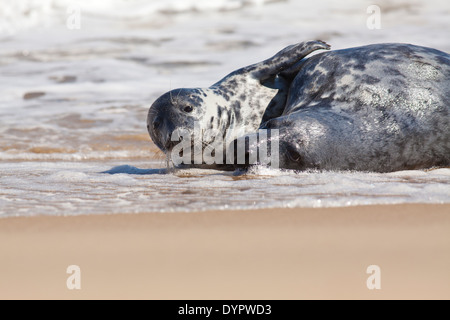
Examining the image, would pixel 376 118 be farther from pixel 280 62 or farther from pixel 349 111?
pixel 280 62

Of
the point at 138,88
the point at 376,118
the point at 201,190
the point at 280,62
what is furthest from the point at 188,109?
the point at 138,88

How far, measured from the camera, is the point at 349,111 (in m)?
4.19

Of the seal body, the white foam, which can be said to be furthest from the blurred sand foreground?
the seal body

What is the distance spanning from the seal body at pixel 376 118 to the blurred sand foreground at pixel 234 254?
1237 millimetres

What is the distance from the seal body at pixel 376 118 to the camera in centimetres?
399

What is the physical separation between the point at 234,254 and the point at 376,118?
2228 mm

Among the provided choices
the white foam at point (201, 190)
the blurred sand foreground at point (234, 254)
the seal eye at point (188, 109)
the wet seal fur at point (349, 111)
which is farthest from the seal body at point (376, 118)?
the blurred sand foreground at point (234, 254)

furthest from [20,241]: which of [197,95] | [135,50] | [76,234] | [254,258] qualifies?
[135,50]

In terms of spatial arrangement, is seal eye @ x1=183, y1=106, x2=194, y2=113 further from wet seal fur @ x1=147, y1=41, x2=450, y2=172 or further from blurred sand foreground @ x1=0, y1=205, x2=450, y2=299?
blurred sand foreground @ x1=0, y1=205, x2=450, y2=299

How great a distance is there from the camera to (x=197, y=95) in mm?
4578

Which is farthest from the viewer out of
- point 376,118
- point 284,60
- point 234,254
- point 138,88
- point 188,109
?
point 138,88

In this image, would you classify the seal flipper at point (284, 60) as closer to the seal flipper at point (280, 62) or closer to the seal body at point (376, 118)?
the seal flipper at point (280, 62)

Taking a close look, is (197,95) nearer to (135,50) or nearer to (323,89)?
(323,89)
